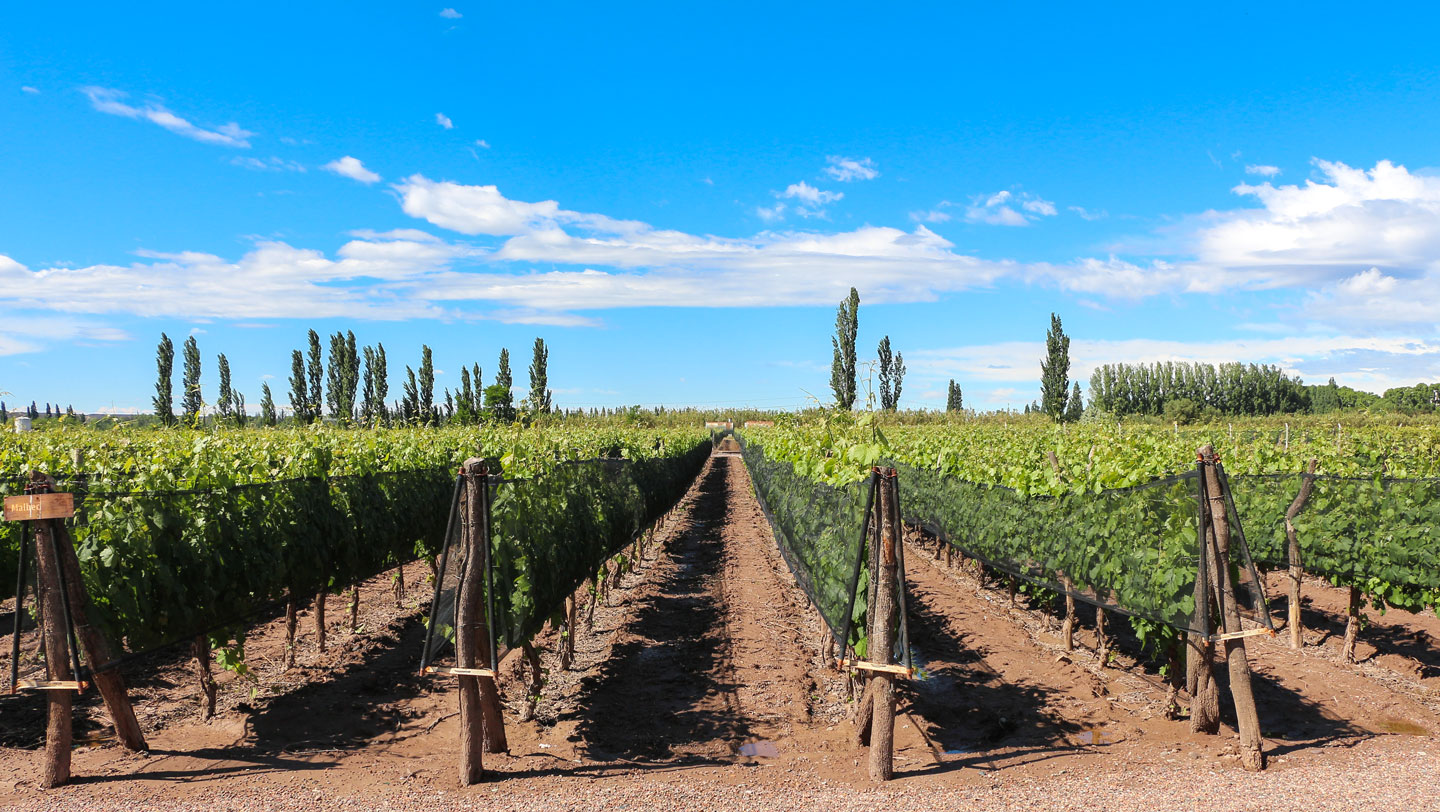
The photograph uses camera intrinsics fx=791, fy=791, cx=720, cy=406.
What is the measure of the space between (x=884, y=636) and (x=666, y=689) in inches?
105

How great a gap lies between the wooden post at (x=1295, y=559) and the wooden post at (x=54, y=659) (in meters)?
10.3

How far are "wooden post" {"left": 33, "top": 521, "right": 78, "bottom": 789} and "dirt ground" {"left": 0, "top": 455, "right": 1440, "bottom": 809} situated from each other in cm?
16

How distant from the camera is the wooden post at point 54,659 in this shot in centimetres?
488

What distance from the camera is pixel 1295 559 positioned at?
8.16 metres

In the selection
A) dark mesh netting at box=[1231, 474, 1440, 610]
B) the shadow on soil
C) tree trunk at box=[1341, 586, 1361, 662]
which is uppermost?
dark mesh netting at box=[1231, 474, 1440, 610]

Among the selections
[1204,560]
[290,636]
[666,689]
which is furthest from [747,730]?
[290,636]

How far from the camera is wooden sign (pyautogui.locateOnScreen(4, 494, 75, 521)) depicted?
479cm

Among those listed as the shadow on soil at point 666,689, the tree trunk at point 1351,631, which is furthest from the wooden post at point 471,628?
the tree trunk at point 1351,631

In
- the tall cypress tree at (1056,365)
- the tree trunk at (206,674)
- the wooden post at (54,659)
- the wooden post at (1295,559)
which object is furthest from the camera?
the tall cypress tree at (1056,365)

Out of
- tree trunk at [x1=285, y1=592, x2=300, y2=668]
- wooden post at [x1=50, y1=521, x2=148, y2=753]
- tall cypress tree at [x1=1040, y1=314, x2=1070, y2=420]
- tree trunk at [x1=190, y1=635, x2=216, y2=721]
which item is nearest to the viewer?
wooden post at [x1=50, y1=521, x2=148, y2=753]

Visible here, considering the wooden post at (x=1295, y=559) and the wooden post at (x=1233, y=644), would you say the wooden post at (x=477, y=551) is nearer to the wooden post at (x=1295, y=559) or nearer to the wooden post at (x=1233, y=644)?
the wooden post at (x=1233, y=644)

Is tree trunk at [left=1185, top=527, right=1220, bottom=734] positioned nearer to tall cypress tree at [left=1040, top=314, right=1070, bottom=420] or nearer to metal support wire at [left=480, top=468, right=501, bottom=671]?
metal support wire at [left=480, top=468, right=501, bottom=671]

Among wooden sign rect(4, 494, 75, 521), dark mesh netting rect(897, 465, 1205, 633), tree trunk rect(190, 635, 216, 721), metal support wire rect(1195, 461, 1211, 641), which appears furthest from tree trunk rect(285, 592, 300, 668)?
metal support wire rect(1195, 461, 1211, 641)

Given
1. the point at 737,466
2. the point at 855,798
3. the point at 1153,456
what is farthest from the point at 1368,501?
Answer: the point at 737,466
